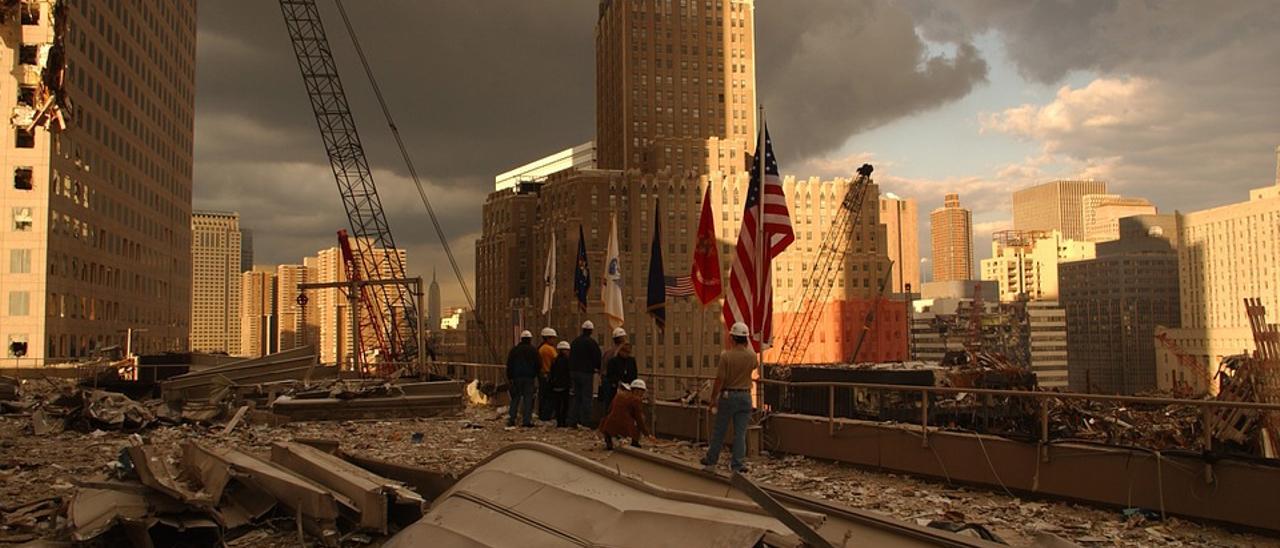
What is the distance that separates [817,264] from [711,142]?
2899 cm

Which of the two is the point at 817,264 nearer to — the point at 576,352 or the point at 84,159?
the point at 84,159

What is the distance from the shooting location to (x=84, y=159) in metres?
79.1

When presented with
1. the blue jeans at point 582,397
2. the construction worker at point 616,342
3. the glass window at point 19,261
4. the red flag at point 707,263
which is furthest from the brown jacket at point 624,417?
the glass window at point 19,261

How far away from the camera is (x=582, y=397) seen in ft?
66.6

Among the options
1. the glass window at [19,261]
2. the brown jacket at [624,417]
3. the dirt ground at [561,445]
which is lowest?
the dirt ground at [561,445]

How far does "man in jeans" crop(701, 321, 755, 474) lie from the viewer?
13.0 m

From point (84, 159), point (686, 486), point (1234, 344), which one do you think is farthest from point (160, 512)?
point (1234, 344)

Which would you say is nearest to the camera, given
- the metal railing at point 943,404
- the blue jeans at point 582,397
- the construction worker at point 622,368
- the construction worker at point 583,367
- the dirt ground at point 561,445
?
Result: the dirt ground at point 561,445

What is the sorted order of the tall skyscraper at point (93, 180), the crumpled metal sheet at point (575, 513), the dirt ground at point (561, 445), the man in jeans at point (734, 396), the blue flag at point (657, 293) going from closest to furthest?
the crumpled metal sheet at point (575, 513), the dirt ground at point (561, 445), the man in jeans at point (734, 396), the blue flag at point (657, 293), the tall skyscraper at point (93, 180)

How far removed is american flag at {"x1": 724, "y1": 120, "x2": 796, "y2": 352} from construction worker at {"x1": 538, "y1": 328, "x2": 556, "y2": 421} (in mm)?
5105

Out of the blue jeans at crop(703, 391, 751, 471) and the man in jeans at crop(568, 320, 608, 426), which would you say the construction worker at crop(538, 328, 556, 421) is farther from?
the blue jeans at crop(703, 391, 751, 471)

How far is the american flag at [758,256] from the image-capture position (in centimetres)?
1680

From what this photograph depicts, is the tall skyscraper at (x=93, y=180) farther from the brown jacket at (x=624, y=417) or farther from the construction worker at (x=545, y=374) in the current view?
the brown jacket at (x=624, y=417)

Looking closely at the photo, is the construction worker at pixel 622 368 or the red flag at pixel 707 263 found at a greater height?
the red flag at pixel 707 263
